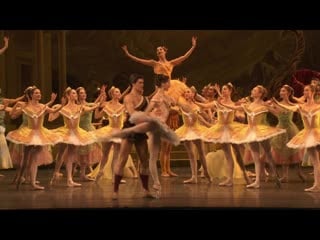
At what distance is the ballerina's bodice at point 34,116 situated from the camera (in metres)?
10.1

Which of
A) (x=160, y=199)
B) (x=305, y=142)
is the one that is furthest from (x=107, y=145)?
(x=305, y=142)

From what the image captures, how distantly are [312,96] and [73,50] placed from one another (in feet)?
22.7

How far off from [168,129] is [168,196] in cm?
89

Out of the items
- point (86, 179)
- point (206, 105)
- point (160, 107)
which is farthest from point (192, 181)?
point (160, 107)

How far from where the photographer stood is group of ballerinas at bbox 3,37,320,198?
8859 mm

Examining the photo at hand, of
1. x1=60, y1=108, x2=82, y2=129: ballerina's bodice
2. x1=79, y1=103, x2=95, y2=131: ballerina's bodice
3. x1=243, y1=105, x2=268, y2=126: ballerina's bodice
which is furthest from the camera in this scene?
x1=79, y1=103, x2=95, y2=131: ballerina's bodice

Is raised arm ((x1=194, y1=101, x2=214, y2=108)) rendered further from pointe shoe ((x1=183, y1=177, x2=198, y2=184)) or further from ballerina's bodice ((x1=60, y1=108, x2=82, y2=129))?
ballerina's bodice ((x1=60, y1=108, x2=82, y2=129))

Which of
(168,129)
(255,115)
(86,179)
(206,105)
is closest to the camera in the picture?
(168,129)

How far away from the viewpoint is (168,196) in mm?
9070

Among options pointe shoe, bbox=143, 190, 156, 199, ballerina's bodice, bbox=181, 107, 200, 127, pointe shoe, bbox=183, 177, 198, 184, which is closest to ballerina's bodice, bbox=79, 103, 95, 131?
ballerina's bodice, bbox=181, 107, 200, 127

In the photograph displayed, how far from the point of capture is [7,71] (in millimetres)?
14562

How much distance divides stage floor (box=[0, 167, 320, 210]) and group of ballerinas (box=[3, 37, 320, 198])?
246 mm

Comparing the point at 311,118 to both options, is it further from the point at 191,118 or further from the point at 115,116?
the point at 115,116

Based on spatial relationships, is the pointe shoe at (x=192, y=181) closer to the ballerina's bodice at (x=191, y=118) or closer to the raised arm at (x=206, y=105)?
the ballerina's bodice at (x=191, y=118)
